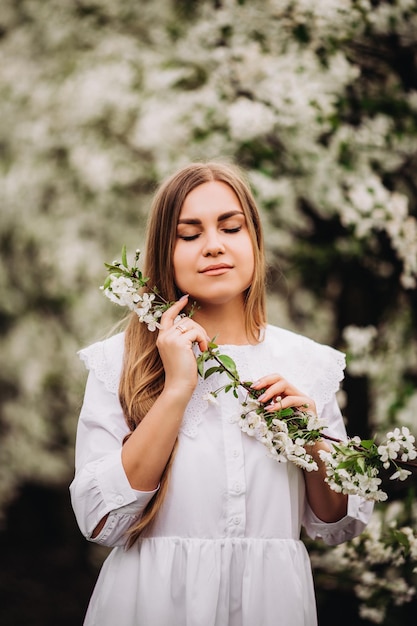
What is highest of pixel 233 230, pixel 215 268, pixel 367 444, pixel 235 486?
pixel 233 230

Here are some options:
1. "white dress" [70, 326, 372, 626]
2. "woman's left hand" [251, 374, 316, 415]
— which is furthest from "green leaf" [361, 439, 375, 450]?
"white dress" [70, 326, 372, 626]

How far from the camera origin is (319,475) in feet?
6.09

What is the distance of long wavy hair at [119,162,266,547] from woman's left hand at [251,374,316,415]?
0.90ft

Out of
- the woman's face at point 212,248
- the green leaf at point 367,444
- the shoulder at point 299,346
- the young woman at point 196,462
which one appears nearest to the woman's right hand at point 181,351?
the young woman at point 196,462

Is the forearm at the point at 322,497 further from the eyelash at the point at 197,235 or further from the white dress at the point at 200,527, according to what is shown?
the eyelash at the point at 197,235

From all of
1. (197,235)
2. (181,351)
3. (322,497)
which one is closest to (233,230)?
(197,235)

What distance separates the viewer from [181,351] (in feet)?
5.78

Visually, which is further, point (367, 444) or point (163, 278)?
point (163, 278)

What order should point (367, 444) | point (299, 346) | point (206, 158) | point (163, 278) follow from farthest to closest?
point (206, 158), point (299, 346), point (163, 278), point (367, 444)

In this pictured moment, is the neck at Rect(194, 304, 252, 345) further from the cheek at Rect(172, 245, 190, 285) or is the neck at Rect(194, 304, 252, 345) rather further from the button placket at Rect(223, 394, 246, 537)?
the button placket at Rect(223, 394, 246, 537)

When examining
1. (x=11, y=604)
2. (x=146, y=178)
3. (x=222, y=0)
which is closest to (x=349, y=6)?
(x=222, y=0)

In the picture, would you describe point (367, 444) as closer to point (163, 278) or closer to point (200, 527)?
point (200, 527)

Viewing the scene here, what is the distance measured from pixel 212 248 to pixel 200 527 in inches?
27.7

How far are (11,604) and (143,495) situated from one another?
181 inches
